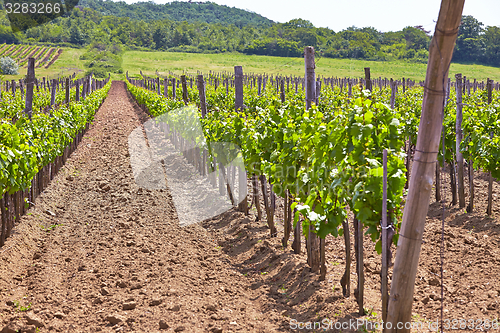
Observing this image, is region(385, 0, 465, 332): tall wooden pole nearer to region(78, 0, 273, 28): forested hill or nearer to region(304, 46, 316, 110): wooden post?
region(304, 46, 316, 110): wooden post

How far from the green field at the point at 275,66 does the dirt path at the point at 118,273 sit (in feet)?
156

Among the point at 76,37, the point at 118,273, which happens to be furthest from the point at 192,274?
the point at 76,37

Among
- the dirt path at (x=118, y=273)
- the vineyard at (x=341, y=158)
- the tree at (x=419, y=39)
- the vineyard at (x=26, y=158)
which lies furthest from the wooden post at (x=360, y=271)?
the vineyard at (x=26, y=158)

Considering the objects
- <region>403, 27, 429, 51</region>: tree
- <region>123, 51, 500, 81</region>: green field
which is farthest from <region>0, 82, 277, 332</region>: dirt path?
<region>123, 51, 500, 81</region>: green field

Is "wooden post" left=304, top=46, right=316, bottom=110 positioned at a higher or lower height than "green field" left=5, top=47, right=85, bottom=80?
lower

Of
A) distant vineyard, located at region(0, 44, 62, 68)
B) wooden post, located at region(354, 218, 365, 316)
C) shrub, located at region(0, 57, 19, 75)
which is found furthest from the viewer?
distant vineyard, located at region(0, 44, 62, 68)

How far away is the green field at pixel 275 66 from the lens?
204 feet

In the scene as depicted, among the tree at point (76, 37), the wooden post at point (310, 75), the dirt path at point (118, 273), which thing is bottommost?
the dirt path at point (118, 273)

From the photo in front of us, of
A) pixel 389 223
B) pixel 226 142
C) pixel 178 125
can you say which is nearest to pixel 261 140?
pixel 226 142

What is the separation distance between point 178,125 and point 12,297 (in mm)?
8292

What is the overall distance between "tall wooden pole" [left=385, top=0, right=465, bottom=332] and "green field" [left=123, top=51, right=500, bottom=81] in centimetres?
5069

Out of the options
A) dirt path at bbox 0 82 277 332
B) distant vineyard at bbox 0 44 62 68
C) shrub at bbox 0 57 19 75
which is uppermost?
distant vineyard at bbox 0 44 62 68

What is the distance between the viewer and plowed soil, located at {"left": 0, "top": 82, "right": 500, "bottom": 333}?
405cm
